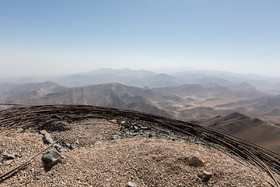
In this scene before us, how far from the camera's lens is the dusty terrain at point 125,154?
10.8ft

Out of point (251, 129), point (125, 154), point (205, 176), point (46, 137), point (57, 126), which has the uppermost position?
point (57, 126)

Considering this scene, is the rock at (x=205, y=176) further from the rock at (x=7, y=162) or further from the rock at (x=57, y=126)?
the rock at (x=57, y=126)

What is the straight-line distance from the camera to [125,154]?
4.12 metres

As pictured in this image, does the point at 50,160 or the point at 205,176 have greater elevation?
the point at 50,160

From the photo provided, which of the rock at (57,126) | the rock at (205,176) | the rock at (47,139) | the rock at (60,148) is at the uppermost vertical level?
the rock at (57,126)

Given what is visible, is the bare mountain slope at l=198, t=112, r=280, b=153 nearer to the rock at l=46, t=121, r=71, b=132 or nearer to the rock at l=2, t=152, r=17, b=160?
the rock at l=46, t=121, r=71, b=132

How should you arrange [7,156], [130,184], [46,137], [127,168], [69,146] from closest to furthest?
[130,184]
[127,168]
[7,156]
[69,146]
[46,137]

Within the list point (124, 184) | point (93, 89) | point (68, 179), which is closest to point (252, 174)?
point (124, 184)

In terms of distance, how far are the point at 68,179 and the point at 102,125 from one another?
3308 millimetres

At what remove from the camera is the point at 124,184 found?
125 inches

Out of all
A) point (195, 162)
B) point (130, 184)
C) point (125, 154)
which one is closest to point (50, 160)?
point (125, 154)

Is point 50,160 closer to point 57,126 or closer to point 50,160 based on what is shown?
point 50,160

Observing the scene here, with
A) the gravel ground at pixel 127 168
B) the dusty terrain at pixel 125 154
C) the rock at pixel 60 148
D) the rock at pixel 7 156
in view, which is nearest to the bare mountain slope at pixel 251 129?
the dusty terrain at pixel 125 154

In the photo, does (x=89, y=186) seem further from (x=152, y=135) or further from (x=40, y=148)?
(x=152, y=135)
